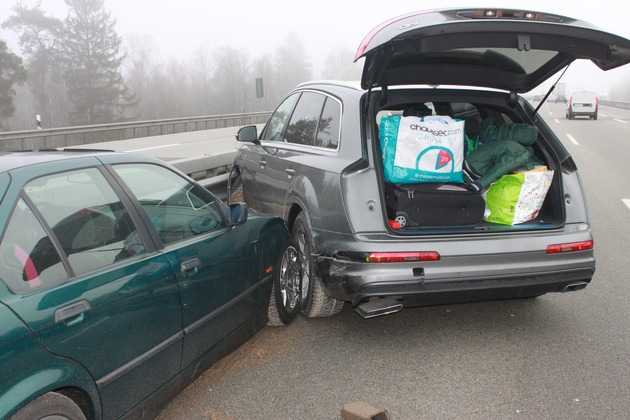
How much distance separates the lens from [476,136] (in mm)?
5012

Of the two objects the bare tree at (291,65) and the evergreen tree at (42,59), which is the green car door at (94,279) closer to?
the evergreen tree at (42,59)

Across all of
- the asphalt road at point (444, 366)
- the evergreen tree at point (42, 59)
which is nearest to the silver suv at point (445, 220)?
the asphalt road at point (444, 366)

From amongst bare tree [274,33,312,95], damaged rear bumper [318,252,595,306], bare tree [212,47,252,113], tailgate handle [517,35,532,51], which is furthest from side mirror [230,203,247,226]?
bare tree [274,33,312,95]

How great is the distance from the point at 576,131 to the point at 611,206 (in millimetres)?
17518

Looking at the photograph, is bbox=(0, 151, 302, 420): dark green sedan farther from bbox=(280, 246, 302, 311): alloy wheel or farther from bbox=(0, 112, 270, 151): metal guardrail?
bbox=(0, 112, 270, 151): metal guardrail

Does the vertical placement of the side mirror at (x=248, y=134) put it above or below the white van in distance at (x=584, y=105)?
above

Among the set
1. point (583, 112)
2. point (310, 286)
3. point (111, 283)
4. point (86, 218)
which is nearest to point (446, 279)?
point (310, 286)

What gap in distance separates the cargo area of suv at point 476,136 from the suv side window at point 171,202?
1.12 m

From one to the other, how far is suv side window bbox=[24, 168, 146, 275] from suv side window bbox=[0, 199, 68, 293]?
0.07 m

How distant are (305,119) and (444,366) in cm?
241

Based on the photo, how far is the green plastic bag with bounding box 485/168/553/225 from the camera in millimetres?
4203

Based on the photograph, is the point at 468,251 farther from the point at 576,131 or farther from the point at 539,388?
the point at 576,131

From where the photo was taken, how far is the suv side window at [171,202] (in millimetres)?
3121

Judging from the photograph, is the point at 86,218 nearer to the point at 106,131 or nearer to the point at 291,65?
the point at 106,131
